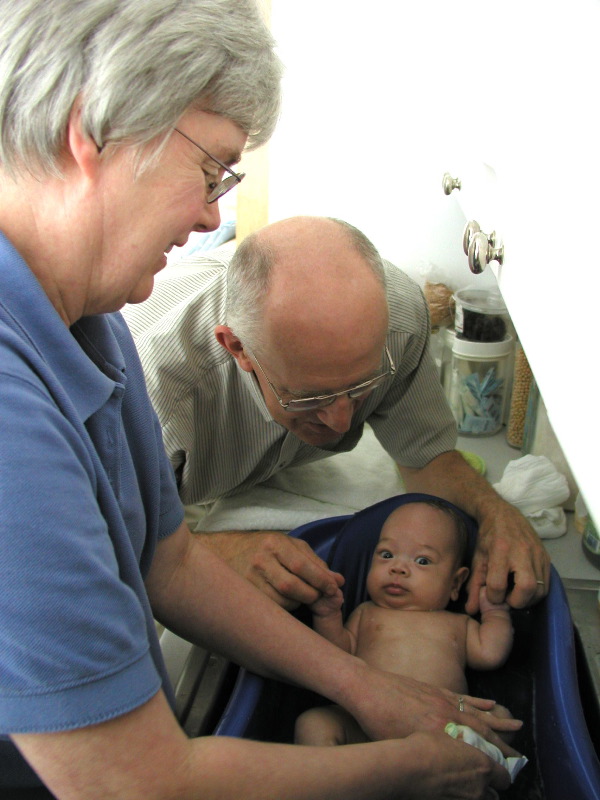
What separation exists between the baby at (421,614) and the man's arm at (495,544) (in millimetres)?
36

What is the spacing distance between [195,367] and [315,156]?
106 cm

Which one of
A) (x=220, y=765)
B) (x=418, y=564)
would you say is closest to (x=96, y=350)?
A: (x=220, y=765)

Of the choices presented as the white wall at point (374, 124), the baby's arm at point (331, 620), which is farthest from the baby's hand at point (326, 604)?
the white wall at point (374, 124)

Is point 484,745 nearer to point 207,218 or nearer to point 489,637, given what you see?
point 489,637

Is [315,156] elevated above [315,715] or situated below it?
above

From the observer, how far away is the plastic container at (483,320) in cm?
181

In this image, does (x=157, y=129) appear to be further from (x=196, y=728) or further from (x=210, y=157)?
(x=196, y=728)

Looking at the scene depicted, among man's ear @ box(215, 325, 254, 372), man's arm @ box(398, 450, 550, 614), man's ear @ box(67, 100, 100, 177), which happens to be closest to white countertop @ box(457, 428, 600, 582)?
man's arm @ box(398, 450, 550, 614)

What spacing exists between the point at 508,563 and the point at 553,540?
391mm

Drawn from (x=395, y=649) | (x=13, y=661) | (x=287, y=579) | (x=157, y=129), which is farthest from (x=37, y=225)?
(x=395, y=649)

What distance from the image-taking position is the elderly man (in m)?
1.12

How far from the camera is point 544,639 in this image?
1.12 meters

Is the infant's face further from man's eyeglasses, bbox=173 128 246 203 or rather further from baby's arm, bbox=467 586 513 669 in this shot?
man's eyeglasses, bbox=173 128 246 203

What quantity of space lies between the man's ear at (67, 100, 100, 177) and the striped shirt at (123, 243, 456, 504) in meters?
0.72
